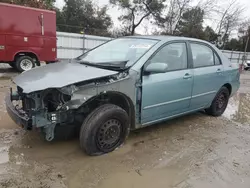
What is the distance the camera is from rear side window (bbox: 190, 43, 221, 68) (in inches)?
166

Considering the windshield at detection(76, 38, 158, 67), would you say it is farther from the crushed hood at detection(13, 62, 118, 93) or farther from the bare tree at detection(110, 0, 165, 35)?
the bare tree at detection(110, 0, 165, 35)

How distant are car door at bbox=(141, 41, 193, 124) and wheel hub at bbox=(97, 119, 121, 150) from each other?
460mm

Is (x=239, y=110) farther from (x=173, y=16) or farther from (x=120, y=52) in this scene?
(x=173, y=16)

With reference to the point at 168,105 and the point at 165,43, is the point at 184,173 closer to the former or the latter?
the point at 168,105

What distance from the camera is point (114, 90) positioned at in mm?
2996

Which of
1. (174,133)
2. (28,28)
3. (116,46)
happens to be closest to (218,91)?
(174,133)

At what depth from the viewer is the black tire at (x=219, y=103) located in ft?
16.2

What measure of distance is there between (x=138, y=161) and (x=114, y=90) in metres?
0.97

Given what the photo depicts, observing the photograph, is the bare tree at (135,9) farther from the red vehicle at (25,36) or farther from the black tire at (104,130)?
the black tire at (104,130)

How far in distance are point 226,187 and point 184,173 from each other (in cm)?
48

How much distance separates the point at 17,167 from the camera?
2738 millimetres

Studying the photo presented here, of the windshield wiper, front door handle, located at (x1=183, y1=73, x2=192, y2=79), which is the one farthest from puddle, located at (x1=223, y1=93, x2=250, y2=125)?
the windshield wiper

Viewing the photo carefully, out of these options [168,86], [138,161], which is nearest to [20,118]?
[138,161]

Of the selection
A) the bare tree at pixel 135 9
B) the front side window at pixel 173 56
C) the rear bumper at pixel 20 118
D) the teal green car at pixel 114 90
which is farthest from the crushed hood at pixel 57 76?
the bare tree at pixel 135 9
